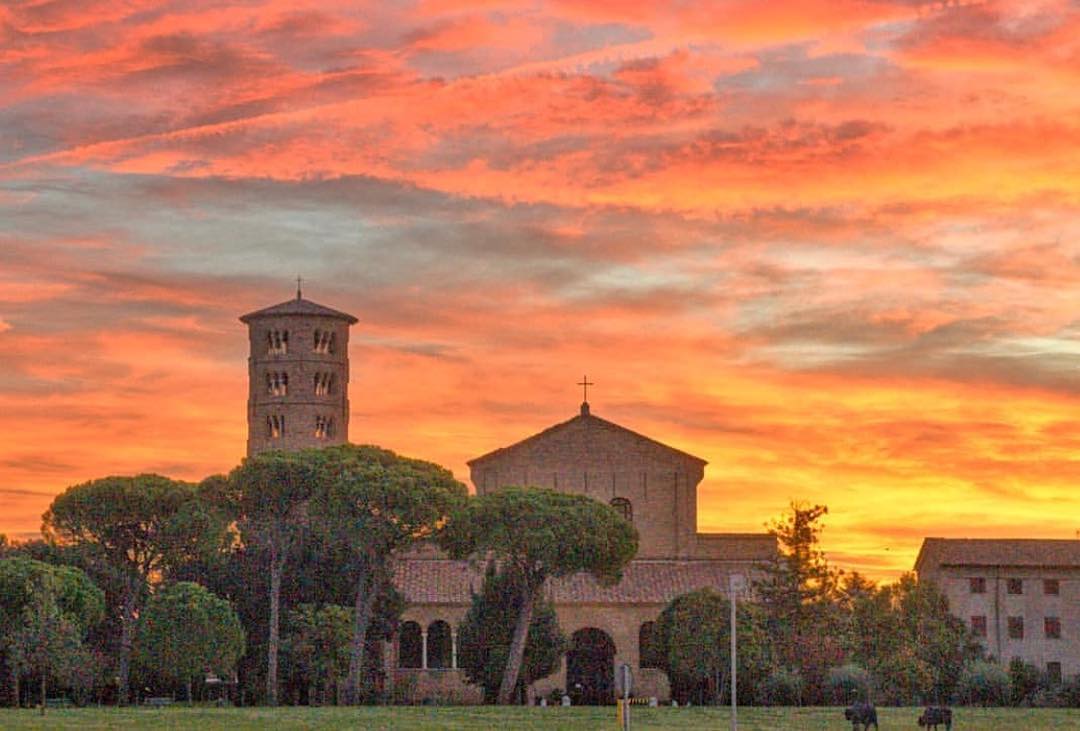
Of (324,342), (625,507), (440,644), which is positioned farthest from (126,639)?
(324,342)

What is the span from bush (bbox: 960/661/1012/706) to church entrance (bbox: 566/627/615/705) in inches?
607

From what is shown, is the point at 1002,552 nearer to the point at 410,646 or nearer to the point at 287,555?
the point at 410,646

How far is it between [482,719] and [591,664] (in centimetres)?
2896

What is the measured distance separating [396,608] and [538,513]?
858 centimetres

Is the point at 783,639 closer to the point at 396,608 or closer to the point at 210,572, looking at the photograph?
the point at 396,608

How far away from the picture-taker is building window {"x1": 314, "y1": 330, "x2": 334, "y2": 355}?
352ft

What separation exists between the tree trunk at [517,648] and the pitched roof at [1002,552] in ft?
91.8

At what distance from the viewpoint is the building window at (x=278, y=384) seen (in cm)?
10675

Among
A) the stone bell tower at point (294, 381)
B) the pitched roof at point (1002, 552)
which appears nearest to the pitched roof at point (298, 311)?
the stone bell tower at point (294, 381)

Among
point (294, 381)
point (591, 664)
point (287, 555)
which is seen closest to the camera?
point (287, 555)

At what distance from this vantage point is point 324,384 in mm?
107312

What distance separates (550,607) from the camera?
259 ft

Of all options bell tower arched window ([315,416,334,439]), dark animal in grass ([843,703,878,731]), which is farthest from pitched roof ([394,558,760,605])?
dark animal in grass ([843,703,878,731])

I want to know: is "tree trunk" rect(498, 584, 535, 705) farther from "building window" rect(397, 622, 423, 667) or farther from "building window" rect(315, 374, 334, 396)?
"building window" rect(315, 374, 334, 396)
